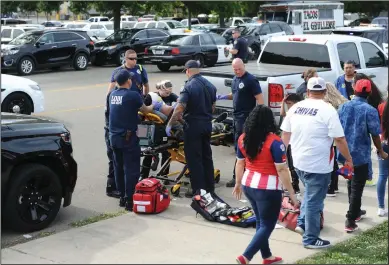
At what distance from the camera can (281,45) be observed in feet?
41.8

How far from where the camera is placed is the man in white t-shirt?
20.0 feet

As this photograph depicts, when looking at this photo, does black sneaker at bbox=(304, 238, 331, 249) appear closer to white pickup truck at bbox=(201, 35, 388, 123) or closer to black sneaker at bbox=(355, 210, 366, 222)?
black sneaker at bbox=(355, 210, 366, 222)

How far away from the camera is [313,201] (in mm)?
6273

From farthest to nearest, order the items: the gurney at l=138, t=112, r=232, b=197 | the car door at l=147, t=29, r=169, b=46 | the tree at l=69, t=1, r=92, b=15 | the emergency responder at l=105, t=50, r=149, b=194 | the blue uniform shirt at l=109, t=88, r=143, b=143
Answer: the tree at l=69, t=1, r=92, b=15, the car door at l=147, t=29, r=169, b=46, the emergency responder at l=105, t=50, r=149, b=194, the gurney at l=138, t=112, r=232, b=197, the blue uniform shirt at l=109, t=88, r=143, b=143

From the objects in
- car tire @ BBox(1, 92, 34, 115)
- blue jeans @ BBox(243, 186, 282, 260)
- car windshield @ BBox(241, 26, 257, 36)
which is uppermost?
car windshield @ BBox(241, 26, 257, 36)

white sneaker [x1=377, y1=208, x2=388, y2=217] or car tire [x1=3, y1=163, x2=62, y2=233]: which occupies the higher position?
car tire [x1=3, y1=163, x2=62, y2=233]

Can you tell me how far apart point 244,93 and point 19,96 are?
683 centimetres

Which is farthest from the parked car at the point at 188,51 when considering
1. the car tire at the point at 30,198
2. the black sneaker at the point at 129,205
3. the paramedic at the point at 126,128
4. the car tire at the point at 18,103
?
the car tire at the point at 30,198

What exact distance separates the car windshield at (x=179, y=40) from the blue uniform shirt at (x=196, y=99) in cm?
1774

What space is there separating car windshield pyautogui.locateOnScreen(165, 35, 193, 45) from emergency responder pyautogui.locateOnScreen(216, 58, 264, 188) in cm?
1691

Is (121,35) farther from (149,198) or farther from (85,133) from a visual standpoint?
(149,198)

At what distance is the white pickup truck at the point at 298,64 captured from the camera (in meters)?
10.5

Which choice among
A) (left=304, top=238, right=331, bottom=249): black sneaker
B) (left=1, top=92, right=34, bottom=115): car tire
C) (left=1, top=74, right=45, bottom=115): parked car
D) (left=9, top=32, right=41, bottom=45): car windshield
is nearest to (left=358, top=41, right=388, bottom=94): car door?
(left=304, top=238, right=331, bottom=249): black sneaker

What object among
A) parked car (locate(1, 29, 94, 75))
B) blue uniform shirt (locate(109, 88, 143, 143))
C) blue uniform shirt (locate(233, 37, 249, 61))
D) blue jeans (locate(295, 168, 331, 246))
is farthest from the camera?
parked car (locate(1, 29, 94, 75))
